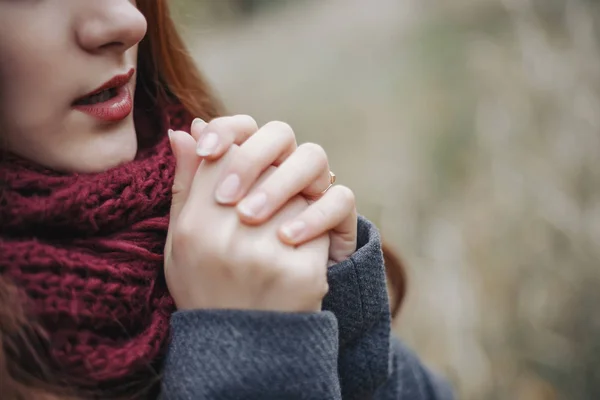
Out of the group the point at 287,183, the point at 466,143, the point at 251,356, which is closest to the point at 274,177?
the point at 287,183

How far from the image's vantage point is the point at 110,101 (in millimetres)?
634

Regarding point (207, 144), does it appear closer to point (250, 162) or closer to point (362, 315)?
point (250, 162)

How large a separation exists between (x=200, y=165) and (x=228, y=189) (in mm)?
61

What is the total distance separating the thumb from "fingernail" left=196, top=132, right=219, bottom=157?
27 millimetres

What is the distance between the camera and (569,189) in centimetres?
196

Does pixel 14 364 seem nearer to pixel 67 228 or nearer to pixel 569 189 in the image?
pixel 67 228

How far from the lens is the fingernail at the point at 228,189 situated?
56 centimetres

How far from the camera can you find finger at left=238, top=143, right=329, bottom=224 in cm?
55

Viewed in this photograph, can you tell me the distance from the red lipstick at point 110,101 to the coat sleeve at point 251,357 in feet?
0.80

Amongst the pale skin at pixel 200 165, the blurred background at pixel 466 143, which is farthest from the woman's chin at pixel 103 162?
the blurred background at pixel 466 143

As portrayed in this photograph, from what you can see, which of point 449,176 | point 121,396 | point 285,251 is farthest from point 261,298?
point 449,176

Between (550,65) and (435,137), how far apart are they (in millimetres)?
512

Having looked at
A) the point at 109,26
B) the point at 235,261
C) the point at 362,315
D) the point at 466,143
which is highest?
the point at 109,26

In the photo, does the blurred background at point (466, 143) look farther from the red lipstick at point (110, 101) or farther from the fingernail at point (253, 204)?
the fingernail at point (253, 204)
